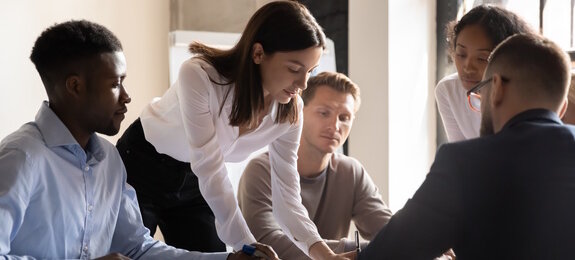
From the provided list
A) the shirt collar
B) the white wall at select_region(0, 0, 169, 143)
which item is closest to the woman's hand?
the shirt collar

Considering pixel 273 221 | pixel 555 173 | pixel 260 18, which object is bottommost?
pixel 273 221

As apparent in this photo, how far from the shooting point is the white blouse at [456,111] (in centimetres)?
235

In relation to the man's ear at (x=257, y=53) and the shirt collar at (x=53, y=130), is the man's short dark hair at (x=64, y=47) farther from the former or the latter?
the man's ear at (x=257, y=53)

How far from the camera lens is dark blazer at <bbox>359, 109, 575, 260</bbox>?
1286 millimetres

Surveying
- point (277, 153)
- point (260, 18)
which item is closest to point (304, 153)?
point (277, 153)

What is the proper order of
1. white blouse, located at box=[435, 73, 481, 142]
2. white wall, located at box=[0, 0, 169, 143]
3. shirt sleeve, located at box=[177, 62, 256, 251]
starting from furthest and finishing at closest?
1. white wall, located at box=[0, 0, 169, 143]
2. white blouse, located at box=[435, 73, 481, 142]
3. shirt sleeve, located at box=[177, 62, 256, 251]

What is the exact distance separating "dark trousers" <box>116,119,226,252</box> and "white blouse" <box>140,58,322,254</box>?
0.14ft

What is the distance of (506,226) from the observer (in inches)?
50.8

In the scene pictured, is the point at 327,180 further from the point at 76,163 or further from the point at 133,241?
the point at 76,163

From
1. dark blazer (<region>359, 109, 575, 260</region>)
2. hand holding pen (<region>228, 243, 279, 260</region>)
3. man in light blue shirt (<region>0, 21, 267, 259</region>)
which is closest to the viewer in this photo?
dark blazer (<region>359, 109, 575, 260</region>)

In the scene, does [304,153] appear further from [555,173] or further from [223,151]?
[555,173]

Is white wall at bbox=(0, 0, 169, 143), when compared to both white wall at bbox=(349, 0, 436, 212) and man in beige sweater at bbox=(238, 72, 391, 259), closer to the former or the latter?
white wall at bbox=(349, 0, 436, 212)

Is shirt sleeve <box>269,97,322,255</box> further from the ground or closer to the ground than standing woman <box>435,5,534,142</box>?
closer to the ground

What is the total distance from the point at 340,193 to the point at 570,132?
1320 mm
